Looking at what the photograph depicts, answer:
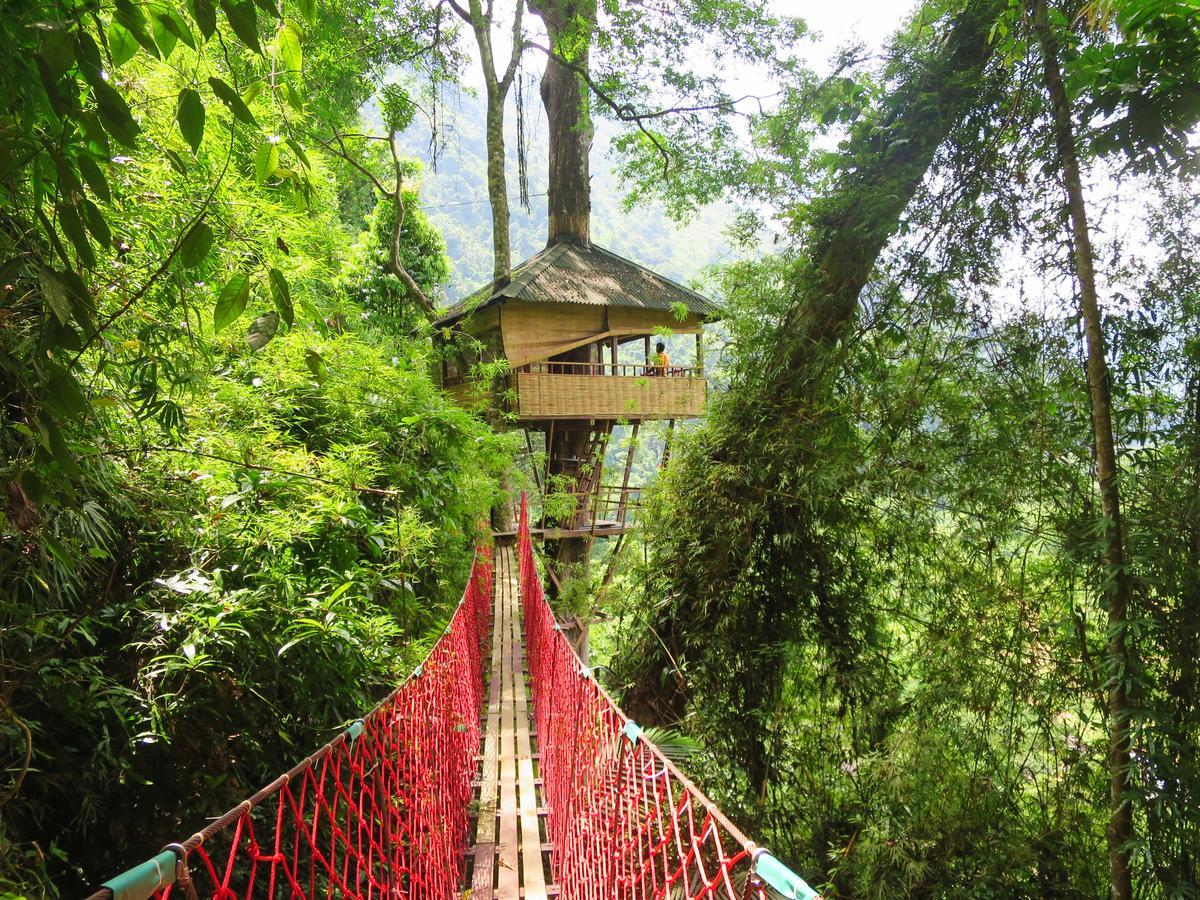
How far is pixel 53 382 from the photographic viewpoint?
0.75 meters

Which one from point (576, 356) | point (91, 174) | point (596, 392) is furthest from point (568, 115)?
point (91, 174)

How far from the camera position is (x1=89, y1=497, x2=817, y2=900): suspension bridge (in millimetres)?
951

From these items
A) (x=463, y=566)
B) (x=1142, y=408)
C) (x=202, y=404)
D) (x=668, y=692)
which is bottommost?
(x=668, y=692)

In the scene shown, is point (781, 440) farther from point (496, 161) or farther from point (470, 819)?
point (496, 161)

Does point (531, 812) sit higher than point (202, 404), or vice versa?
point (202, 404)

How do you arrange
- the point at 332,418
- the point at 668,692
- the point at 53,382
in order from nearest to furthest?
the point at 53,382
the point at 332,418
the point at 668,692

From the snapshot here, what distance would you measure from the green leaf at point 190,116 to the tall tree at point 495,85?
659 cm

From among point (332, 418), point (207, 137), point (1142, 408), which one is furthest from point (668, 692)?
point (207, 137)

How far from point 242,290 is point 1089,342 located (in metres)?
2.06

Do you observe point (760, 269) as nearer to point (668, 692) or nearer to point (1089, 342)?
point (1089, 342)

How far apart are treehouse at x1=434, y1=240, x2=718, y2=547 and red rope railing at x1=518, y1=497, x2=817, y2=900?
16.5ft

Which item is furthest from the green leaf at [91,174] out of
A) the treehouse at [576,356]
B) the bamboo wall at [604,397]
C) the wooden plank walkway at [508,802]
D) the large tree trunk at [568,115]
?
the bamboo wall at [604,397]

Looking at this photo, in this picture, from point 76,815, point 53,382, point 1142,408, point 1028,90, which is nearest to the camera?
point 53,382

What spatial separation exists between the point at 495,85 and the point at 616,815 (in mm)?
7407
